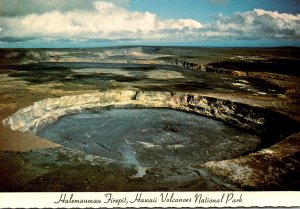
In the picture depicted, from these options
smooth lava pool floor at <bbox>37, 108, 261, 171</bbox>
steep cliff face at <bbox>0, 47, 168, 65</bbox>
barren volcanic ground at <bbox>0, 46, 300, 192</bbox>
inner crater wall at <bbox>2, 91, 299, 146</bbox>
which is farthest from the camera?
inner crater wall at <bbox>2, 91, 299, 146</bbox>

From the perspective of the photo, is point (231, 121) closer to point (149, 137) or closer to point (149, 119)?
point (149, 119)

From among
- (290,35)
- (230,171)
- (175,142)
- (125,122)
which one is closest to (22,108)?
(125,122)

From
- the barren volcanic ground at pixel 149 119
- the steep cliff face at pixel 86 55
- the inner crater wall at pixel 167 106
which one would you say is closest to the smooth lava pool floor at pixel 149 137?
the barren volcanic ground at pixel 149 119

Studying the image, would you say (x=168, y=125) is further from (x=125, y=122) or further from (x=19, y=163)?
(x=19, y=163)

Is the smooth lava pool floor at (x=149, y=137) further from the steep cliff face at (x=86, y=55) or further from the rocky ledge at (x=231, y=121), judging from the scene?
the steep cliff face at (x=86, y=55)

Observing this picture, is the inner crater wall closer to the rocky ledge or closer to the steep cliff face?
the rocky ledge

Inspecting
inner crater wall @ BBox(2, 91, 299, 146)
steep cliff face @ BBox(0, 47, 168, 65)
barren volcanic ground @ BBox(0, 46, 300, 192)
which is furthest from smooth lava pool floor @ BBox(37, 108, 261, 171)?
steep cliff face @ BBox(0, 47, 168, 65)

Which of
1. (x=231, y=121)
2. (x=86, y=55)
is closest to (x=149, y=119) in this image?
(x=231, y=121)
